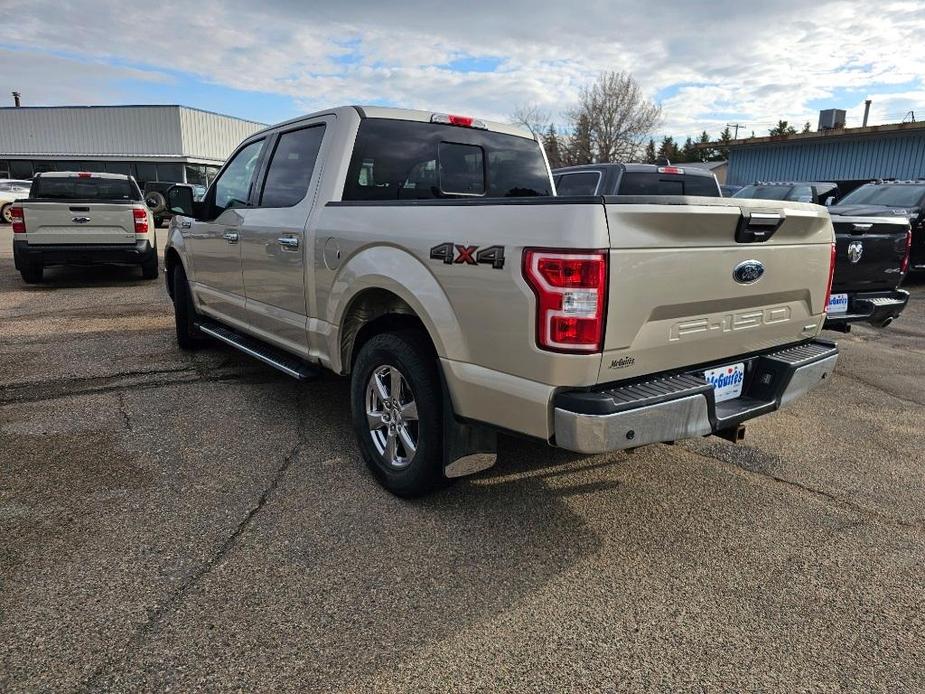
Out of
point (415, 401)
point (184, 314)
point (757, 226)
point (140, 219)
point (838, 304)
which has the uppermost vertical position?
point (757, 226)

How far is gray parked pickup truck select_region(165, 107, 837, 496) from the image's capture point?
2441mm

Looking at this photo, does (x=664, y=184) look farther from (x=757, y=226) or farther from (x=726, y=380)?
(x=726, y=380)

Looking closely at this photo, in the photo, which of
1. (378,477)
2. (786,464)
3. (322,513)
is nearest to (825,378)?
(786,464)

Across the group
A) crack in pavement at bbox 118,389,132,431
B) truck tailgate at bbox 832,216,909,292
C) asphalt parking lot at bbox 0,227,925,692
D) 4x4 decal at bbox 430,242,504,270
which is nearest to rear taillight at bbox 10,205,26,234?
asphalt parking lot at bbox 0,227,925,692

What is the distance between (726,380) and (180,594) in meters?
2.54

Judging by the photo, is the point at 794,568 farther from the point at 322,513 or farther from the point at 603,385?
the point at 322,513

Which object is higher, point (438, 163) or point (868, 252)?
point (438, 163)

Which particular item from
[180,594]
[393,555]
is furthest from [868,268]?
[180,594]

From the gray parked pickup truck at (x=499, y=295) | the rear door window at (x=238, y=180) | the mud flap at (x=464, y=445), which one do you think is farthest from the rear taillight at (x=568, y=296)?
the rear door window at (x=238, y=180)

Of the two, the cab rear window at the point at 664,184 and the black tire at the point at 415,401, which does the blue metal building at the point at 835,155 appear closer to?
the cab rear window at the point at 664,184

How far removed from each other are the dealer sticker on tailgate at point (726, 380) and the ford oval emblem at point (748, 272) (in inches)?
16.1

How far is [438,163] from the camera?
165 inches

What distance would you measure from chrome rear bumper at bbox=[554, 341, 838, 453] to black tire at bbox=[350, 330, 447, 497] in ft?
2.49

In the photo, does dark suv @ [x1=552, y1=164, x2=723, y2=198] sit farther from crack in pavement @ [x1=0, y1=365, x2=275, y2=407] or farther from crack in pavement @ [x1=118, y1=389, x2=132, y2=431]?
crack in pavement @ [x1=118, y1=389, x2=132, y2=431]
